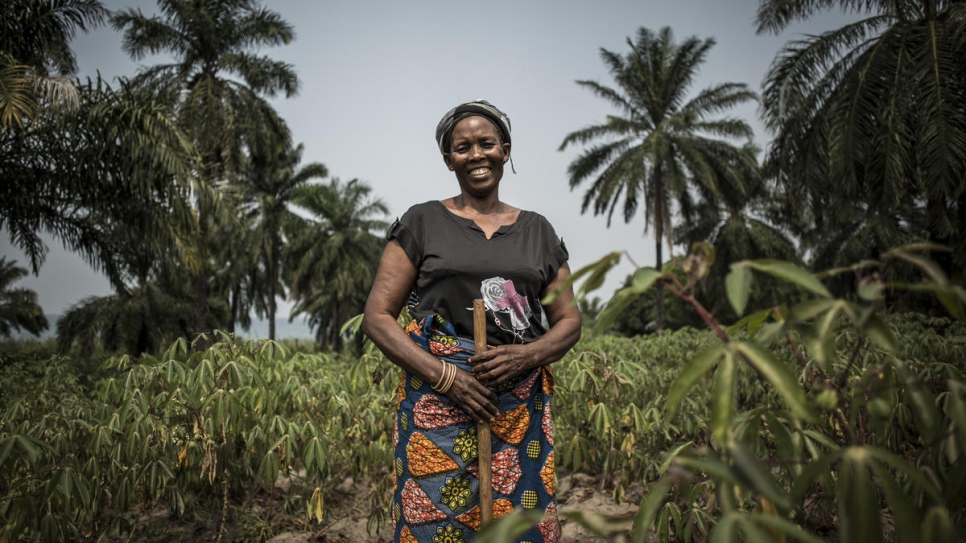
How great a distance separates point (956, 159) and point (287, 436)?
28.4ft

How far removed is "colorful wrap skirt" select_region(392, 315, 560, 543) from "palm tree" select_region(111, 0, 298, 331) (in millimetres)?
13609

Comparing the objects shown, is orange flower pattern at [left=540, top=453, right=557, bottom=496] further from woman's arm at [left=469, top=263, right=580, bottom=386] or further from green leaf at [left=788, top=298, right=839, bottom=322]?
green leaf at [left=788, top=298, right=839, bottom=322]

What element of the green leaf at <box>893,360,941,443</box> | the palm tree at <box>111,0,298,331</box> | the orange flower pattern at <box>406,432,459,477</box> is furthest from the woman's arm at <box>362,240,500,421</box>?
the palm tree at <box>111,0,298,331</box>

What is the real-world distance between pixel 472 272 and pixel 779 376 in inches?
39.6

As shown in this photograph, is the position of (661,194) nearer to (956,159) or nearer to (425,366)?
(956,159)

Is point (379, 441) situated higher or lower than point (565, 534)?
higher

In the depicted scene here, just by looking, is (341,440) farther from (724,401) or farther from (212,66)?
(212,66)

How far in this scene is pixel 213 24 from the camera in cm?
1452

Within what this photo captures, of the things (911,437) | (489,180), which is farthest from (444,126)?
(911,437)

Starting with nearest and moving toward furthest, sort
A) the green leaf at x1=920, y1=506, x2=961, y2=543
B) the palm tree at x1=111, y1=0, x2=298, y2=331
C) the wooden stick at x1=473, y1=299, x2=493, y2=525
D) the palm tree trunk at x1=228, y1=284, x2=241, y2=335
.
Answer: the green leaf at x1=920, y1=506, x2=961, y2=543 < the wooden stick at x1=473, y1=299, x2=493, y2=525 < the palm tree at x1=111, y1=0, x2=298, y2=331 < the palm tree trunk at x1=228, y1=284, x2=241, y2=335

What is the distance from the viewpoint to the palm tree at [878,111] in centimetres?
759

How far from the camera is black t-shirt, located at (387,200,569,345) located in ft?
5.16

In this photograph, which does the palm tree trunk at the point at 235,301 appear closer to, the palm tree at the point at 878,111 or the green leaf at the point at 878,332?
the palm tree at the point at 878,111

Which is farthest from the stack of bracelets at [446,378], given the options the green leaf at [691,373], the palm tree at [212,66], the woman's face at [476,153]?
the palm tree at [212,66]
